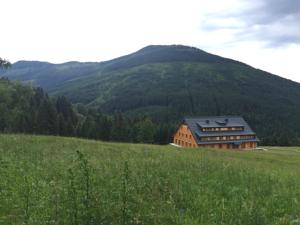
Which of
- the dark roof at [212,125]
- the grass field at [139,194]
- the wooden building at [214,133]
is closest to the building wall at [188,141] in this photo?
the wooden building at [214,133]

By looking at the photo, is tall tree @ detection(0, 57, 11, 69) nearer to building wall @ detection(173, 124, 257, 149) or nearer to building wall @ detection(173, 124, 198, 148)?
building wall @ detection(173, 124, 198, 148)

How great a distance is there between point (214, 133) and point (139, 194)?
10150 cm

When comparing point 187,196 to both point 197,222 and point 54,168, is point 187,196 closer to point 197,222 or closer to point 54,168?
point 197,222

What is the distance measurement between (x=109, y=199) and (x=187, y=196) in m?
2.76

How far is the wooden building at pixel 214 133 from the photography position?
357ft

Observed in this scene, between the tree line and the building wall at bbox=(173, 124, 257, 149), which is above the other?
the tree line

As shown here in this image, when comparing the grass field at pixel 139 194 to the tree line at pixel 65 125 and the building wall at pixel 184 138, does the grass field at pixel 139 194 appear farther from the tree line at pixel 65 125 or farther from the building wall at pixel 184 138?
the building wall at pixel 184 138

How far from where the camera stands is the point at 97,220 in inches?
363

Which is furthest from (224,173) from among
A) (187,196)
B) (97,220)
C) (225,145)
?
(225,145)

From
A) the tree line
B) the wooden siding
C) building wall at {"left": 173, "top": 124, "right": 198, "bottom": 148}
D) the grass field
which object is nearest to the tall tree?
the grass field

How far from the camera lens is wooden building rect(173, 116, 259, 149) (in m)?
109

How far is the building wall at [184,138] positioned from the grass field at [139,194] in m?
92.3

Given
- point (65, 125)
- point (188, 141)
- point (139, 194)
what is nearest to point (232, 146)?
point (188, 141)

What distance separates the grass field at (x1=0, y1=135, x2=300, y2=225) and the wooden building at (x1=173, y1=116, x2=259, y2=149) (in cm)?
9202
